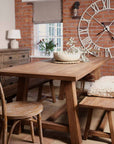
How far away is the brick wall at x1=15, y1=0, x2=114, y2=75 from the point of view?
199 inches

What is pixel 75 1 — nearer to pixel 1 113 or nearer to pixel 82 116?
pixel 82 116

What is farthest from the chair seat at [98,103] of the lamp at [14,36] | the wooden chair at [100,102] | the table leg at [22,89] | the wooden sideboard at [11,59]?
the lamp at [14,36]

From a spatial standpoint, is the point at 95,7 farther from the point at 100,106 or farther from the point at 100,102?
the point at 100,106

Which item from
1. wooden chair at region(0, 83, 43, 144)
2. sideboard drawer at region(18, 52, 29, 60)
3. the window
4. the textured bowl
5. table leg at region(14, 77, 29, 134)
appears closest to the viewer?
wooden chair at region(0, 83, 43, 144)

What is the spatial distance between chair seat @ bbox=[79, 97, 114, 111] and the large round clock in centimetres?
246

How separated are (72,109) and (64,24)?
10.8 ft

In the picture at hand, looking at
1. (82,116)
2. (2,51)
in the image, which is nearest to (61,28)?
(2,51)

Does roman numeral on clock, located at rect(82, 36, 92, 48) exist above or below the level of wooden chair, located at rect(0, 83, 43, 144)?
above

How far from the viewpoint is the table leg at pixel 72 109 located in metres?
2.34

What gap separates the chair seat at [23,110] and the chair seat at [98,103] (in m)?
0.46

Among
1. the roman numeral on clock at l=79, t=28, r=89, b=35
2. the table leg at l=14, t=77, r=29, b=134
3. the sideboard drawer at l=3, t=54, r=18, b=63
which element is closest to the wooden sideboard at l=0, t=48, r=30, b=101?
the sideboard drawer at l=3, t=54, r=18, b=63

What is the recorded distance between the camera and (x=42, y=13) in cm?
550

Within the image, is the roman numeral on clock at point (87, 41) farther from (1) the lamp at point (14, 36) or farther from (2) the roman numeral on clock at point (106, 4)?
(1) the lamp at point (14, 36)

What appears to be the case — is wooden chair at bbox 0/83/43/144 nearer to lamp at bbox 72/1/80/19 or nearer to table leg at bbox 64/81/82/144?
table leg at bbox 64/81/82/144
